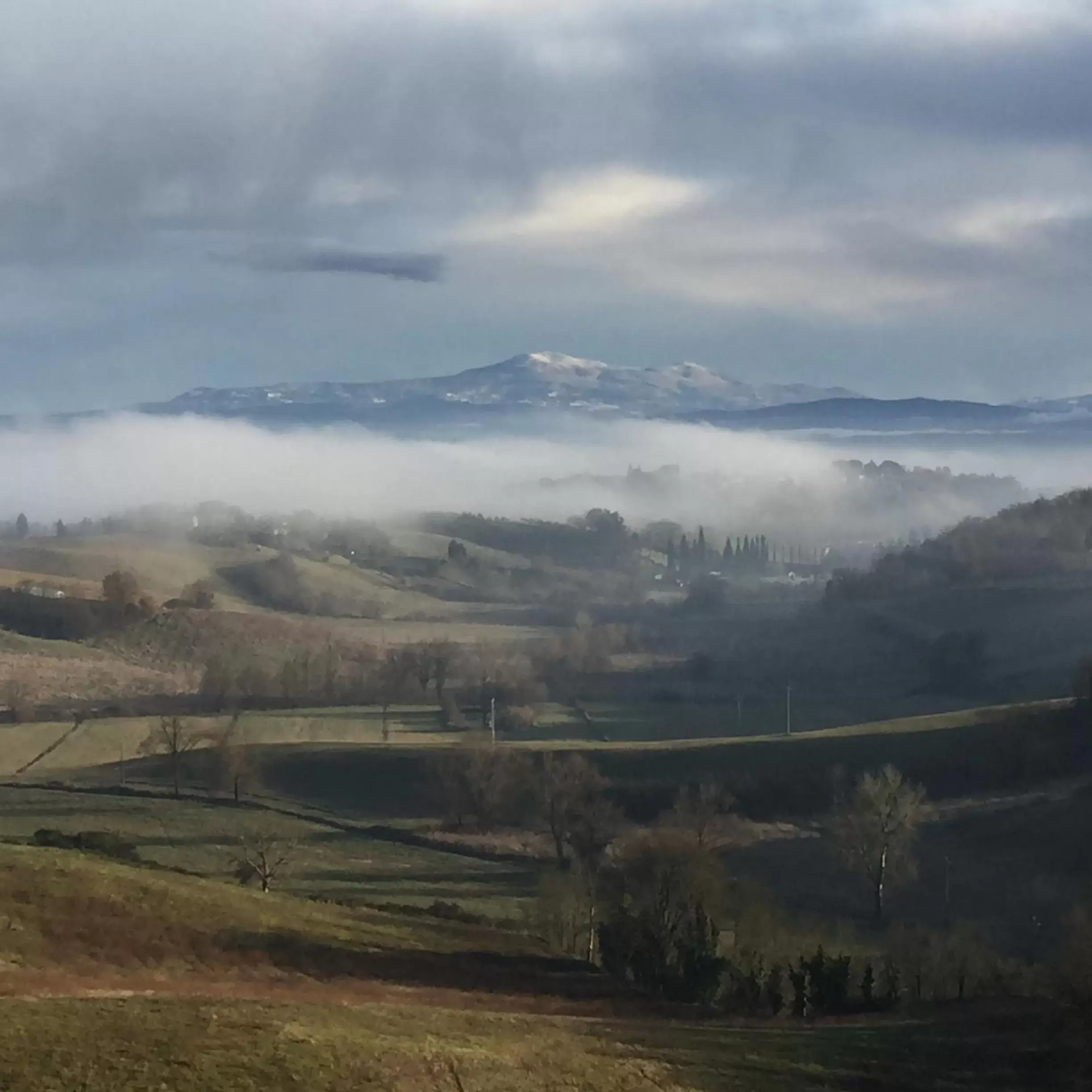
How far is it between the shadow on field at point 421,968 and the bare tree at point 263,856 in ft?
42.0

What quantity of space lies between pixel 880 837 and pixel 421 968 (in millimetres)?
35015

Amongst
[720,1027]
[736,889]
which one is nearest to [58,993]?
[720,1027]

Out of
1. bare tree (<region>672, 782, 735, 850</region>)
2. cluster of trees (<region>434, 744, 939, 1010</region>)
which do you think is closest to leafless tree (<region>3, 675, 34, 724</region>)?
cluster of trees (<region>434, 744, 939, 1010</region>)

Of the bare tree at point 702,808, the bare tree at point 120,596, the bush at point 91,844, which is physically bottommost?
the bare tree at point 702,808

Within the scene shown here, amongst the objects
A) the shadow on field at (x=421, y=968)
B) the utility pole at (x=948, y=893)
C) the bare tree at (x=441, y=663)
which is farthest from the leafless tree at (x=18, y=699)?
the shadow on field at (x=421, y=968)

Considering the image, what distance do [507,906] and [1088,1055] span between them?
35.1m

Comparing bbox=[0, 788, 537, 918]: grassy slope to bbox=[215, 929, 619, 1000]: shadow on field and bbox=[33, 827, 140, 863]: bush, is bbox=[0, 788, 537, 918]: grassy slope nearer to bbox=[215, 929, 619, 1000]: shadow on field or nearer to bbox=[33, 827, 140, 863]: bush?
bbox=[33, 827, 140, 863]: bush

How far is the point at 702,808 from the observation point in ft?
266

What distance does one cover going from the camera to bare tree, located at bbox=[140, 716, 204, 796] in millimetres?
97438

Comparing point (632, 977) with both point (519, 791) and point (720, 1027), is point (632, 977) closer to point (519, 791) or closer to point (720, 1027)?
point (720, 1027)

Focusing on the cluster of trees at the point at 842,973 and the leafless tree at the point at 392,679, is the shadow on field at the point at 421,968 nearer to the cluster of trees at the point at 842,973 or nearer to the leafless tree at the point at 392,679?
the cluster of trees at the point at 842,973

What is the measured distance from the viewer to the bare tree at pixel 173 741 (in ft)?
320

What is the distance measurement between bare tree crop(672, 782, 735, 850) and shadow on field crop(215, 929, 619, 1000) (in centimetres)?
2240

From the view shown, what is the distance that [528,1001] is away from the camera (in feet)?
134
